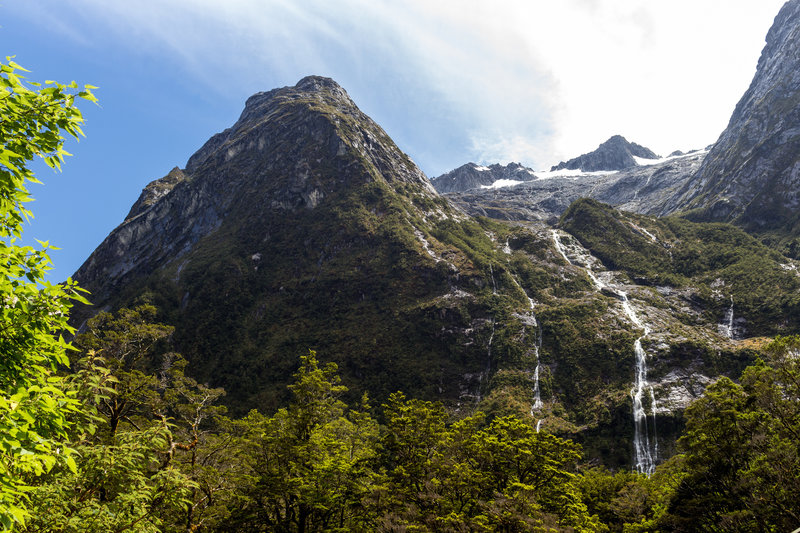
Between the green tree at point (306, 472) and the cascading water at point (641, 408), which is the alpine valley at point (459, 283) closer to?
the cascading water at point (641, 408)

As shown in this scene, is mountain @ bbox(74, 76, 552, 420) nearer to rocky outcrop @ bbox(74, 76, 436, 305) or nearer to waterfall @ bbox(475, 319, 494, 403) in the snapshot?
waterfall @ bbox(475, 319, 494, 403)

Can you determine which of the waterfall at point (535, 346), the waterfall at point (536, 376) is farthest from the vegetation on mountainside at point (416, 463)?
the waterfall at point (535, 346)

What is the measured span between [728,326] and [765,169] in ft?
363

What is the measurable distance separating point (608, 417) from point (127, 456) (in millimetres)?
79171

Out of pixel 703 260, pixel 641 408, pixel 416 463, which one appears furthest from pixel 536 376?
pixel 703 260

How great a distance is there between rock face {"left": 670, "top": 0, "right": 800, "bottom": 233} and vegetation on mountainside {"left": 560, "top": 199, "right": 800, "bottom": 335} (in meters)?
18.5

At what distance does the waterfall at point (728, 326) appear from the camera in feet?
287

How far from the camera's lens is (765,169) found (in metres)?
153

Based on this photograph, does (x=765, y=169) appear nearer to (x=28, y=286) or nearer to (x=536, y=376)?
(x=536, y=376)

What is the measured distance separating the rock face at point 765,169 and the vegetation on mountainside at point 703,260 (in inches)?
730

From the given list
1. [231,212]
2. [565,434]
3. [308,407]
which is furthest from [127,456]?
[231,212]

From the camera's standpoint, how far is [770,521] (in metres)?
19.2

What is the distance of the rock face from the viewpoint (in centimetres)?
13700

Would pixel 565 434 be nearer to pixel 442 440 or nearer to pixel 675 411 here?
pixel 675 411
